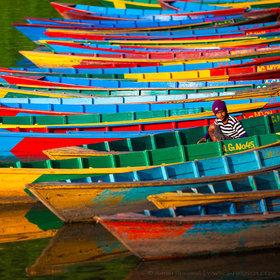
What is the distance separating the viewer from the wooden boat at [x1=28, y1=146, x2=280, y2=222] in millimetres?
15547

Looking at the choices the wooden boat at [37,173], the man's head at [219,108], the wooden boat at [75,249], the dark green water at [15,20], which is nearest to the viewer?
the wooden boat at [75,249]

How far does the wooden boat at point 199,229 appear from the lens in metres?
13.9

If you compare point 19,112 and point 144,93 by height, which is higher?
point 19,112

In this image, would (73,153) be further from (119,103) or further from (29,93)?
(29,93)

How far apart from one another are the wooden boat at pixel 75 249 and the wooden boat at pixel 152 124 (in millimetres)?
3875

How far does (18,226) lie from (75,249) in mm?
1533

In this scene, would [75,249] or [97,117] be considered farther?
[97,117]

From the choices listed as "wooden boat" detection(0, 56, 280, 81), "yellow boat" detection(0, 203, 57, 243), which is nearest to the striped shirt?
"yellow boat" detection(0, 203, 57, 243)

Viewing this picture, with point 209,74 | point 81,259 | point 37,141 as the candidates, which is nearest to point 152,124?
point 37,141

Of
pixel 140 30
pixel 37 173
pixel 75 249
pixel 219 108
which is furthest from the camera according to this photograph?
pixel 140 30

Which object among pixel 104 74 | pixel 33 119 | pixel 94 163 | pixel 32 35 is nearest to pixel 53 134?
pixel 33 119

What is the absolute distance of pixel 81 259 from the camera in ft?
49.9

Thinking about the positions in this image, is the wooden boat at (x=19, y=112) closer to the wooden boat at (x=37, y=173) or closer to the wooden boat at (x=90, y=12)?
the wooden boat at (x=37, y=173)

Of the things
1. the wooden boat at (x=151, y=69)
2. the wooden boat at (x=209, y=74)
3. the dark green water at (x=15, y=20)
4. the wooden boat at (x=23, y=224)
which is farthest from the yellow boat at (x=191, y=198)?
the dark green water at (x=15, y=20)
